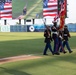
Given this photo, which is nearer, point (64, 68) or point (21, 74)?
point (21, 74)

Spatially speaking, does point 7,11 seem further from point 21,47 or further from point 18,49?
point 18,49

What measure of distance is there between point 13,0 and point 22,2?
271cm

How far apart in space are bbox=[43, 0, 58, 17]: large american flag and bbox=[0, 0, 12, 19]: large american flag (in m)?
9.88

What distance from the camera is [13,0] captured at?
75.8 m

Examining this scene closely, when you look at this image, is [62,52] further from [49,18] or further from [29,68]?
[49,18]

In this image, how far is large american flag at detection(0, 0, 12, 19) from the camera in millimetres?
74500

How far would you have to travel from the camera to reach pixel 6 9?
74.6 m

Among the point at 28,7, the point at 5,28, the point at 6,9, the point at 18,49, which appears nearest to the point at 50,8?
the point at 28,7

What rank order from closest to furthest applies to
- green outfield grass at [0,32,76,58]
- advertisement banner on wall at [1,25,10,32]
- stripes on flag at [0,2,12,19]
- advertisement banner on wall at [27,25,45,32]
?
1. green outfield grass at [0,32,76,58]
2. advertisement banner on wall at [27,25,45,32]
3. advertisement banner on wall at [1,25,10,32]
4. stripes on flag at [0,2,12,19]

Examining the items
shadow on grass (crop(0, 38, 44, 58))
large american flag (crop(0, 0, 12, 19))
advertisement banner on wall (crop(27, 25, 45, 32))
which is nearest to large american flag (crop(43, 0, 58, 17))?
advertisement banner on wall (crop(27, 25, 45, 32))

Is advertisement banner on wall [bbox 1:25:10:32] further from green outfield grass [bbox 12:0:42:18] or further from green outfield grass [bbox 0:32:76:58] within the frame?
green outfield grass [bbox 0:32:76:58]

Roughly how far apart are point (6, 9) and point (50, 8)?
12.5m

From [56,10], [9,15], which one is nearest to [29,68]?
[56,10]

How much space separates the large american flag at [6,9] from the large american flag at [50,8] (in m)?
9.88
